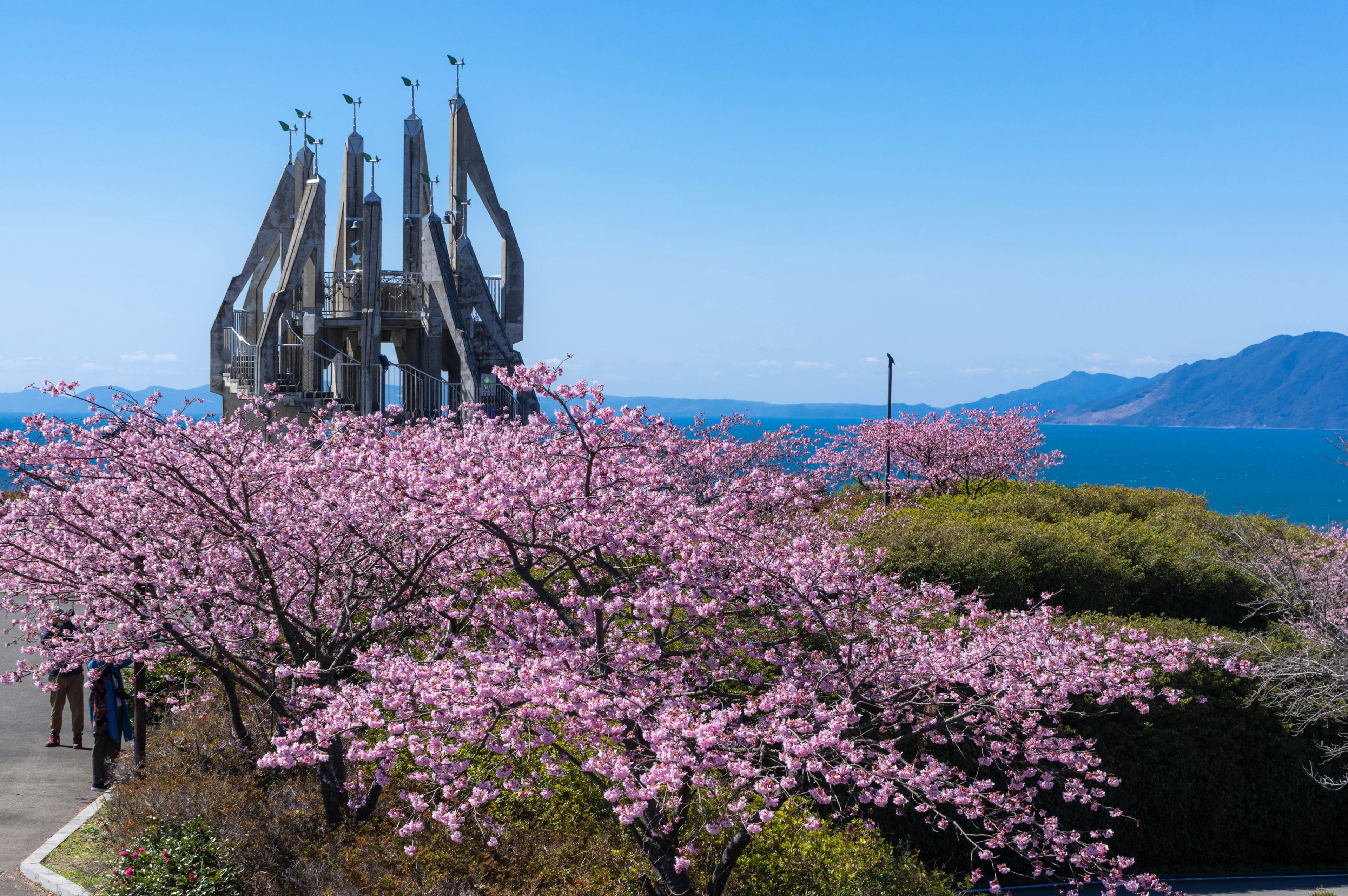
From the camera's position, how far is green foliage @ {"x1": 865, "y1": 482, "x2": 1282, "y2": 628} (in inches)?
525

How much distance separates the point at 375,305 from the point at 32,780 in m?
13.1

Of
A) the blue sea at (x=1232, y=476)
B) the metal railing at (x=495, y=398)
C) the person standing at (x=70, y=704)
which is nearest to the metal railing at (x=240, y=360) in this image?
the metal railing at (x=495, y=398)

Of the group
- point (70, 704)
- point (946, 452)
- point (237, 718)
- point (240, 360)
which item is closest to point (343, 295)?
point (240, 360)

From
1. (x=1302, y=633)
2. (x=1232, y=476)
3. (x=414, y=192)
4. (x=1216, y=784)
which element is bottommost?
(x=1232, y=476)

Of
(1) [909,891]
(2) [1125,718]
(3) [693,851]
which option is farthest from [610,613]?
(2) [1125,718]

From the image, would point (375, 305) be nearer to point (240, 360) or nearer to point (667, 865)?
point (240, 360)

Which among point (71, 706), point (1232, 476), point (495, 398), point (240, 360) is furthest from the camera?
point (1232, 476)

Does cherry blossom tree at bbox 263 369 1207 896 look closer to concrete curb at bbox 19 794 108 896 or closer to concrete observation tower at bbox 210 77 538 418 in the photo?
concrete curb at bbox 19 794 108 896

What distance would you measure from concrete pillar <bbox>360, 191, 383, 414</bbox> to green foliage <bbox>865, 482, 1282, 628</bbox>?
12174 mm

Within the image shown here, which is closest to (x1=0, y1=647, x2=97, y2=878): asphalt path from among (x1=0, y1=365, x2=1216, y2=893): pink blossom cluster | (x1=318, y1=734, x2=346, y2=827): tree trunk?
(x1=0, y1=365, x2=1216, y2=893): pink blossom cluster

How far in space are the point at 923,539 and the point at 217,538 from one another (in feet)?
30.8

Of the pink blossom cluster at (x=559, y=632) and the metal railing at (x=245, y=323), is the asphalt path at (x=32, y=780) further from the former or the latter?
the metal railing at (x=245, y=323)

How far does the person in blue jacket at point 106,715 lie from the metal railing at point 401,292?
14.3 meters

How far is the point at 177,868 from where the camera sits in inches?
308
